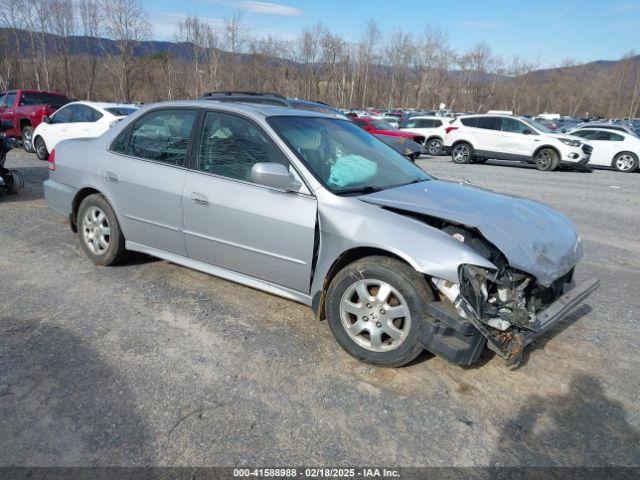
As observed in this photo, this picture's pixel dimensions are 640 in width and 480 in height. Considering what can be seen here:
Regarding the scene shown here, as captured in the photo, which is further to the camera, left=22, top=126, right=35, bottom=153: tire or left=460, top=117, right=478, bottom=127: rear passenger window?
left=460, top=117, right=478, bottom=127: rear passenger window

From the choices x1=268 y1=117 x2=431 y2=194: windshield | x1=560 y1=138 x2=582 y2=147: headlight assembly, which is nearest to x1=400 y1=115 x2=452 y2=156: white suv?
x1=560 y1=138 x2=582 y2=147: headlight assembly

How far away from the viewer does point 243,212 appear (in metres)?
3.65

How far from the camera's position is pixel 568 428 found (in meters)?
2.69

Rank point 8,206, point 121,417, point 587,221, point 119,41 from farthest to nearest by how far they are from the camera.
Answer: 1. point 119,41
2. point 587,221
3. point 8,206
4. point 121,417

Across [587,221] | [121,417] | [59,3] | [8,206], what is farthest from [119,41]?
[121,417]

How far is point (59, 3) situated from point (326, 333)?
4855 cm

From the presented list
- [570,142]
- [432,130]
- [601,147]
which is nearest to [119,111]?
[432,130]

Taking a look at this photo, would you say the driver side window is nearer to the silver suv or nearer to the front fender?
the silver suv

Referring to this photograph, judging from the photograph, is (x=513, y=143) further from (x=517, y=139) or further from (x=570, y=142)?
(x=570, y=142)

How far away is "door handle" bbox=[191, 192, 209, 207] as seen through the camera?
384 centimetres

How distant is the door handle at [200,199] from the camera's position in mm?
3836

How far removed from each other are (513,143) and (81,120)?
46.6ft

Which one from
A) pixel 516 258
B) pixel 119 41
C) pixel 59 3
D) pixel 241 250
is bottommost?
pixel 241 250

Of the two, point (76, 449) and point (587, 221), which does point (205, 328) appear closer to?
point (76, 449)
